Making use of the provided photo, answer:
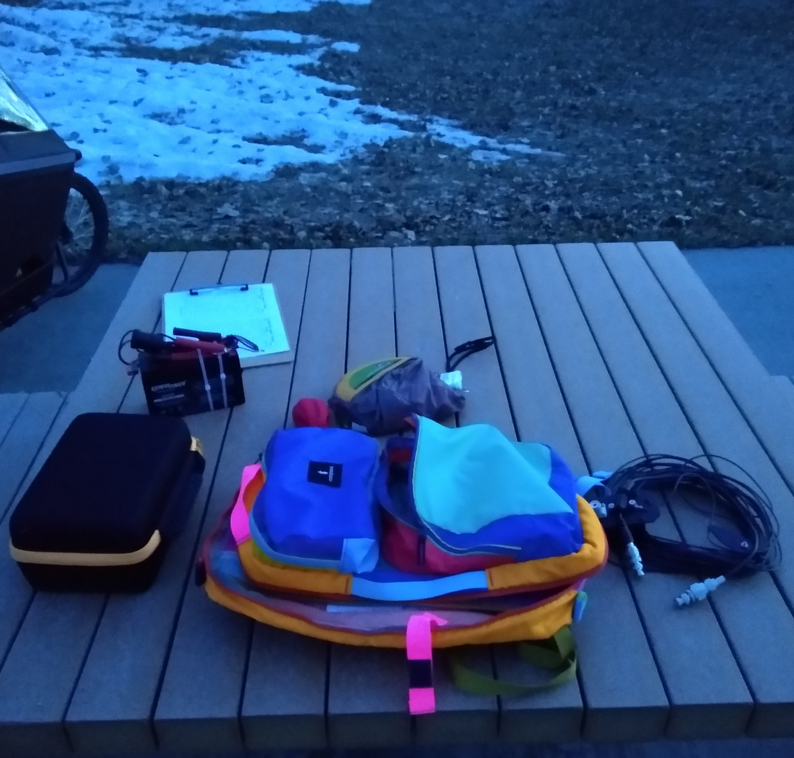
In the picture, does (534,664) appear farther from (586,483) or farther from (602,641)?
(586,483)

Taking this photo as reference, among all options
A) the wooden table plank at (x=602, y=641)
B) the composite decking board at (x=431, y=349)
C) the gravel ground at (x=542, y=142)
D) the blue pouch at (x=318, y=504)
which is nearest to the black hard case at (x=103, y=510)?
the blue pouch at (x=318, y=504)

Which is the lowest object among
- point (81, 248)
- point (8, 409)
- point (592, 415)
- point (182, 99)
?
point (182, 99)

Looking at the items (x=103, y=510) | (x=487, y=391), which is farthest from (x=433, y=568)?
(x=487, y=391)

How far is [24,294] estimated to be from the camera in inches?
90.8

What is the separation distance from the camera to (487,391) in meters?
1.70

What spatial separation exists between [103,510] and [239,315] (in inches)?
32.6

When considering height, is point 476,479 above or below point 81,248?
above

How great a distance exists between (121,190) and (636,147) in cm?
250

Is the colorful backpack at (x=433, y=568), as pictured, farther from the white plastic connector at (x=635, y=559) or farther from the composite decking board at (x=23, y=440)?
the composite decking board at (x=23, y=440)

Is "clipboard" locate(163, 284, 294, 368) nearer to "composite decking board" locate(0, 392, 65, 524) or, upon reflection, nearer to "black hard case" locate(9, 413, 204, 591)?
"composite decking board" locate(0, 392, 65, 524)

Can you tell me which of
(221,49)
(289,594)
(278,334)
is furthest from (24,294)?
(221,49)

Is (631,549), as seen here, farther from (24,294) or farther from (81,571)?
(24,294)

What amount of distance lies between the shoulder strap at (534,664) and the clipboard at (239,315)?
872 mm

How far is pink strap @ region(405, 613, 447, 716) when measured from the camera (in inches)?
42.6
